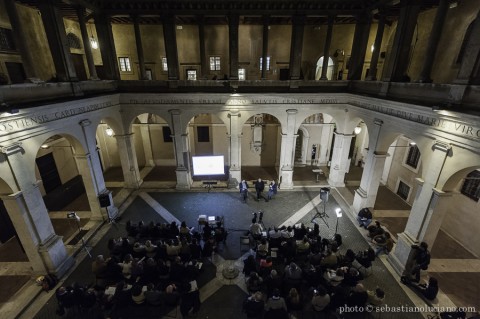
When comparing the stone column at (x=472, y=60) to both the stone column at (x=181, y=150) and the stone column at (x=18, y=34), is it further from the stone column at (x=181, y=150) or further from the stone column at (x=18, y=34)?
the stone column at (x=18, y=34)

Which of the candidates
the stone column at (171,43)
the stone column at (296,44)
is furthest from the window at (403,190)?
the stone column at (171,43)

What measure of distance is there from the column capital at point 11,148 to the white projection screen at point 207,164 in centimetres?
892

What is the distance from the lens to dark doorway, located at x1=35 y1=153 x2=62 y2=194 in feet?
47.4

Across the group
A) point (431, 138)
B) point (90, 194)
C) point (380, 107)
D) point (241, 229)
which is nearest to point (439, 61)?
point (380, 107)

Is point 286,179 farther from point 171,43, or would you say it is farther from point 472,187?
point 171,43

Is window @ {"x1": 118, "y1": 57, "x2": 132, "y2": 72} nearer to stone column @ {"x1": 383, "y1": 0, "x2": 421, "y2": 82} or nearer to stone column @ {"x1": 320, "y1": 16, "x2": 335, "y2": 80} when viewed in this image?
stone column @ {"x1": 320, "y1": 16, "x2": 335, "y2": 80}

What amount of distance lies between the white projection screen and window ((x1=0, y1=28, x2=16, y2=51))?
1116 cm

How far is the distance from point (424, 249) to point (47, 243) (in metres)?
14.9

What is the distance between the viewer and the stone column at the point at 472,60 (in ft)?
24.4

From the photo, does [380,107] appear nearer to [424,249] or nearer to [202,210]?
[424,249]

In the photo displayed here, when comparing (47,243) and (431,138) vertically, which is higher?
(431,138)

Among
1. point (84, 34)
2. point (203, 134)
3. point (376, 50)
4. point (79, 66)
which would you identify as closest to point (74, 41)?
point (79, 66)

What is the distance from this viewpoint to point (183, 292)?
7977mm

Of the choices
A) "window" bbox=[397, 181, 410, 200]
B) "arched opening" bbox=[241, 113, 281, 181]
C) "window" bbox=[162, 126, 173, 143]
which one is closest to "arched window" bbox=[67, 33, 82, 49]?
"window" bbox=[162, 126, 173, 143]
